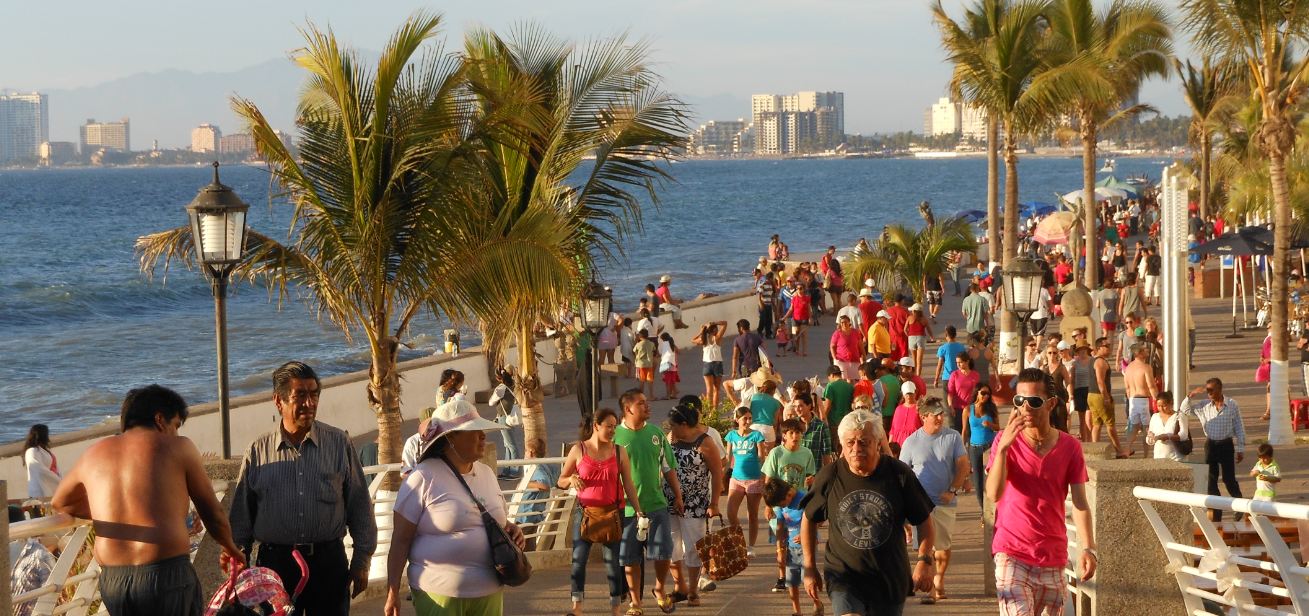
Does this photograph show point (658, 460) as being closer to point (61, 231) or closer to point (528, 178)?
point (528, 178)

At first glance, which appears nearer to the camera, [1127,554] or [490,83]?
[1127,554]

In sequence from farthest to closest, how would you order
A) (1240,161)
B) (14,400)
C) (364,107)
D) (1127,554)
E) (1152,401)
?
(1240,161), (14,400), (1152,401), (364,107), (1127,554)

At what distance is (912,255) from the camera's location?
83.9ft

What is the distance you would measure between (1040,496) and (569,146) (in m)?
7.55

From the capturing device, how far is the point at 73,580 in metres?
5.95

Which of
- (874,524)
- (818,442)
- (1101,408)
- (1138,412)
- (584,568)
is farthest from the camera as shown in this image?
(1101,408)

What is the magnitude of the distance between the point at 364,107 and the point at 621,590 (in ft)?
14.1

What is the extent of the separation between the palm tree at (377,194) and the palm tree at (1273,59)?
959 cm

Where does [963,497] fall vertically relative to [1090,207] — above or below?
below

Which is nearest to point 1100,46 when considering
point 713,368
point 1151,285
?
point 1151,285

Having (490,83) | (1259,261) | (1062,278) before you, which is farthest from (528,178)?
(1259,261)

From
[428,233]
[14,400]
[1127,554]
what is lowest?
[14,400]

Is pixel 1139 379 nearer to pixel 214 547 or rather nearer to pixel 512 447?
pixel 512 447

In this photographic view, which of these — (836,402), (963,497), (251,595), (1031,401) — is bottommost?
(963,497)
